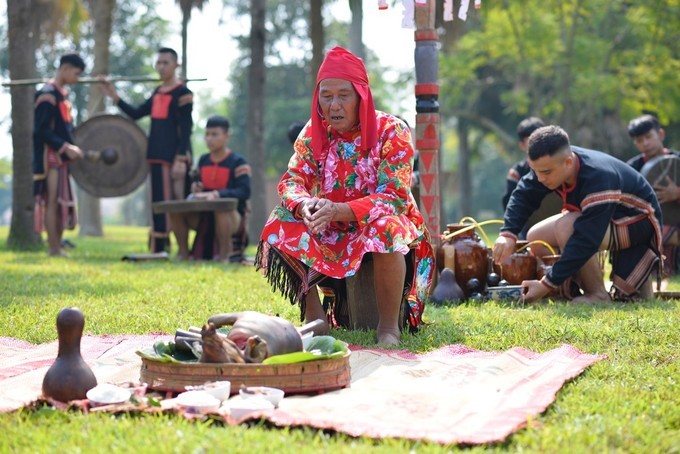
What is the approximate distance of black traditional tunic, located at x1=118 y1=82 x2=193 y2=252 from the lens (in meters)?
11.3

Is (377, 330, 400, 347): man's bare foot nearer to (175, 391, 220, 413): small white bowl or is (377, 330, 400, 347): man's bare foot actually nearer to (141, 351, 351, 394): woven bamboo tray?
(141, 351, 351, 394): woven bamboo tray

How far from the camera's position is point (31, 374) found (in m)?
4.09

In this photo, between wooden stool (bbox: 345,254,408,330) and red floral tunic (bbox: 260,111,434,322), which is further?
wooden stool (bbox: 345,254,408,330)

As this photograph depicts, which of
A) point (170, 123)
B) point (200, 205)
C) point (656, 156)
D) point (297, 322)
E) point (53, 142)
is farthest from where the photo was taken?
point (170, 123)

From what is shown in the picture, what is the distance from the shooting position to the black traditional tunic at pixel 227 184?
35.4 ft

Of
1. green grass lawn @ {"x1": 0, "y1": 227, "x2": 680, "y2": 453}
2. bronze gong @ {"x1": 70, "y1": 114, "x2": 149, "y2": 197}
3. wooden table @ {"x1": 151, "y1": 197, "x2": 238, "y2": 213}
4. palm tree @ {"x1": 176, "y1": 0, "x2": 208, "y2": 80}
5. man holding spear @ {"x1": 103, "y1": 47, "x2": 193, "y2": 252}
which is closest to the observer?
green grass lawn @ {"x1": 0, "y1": 227, "x2": 680, "y2": 453}

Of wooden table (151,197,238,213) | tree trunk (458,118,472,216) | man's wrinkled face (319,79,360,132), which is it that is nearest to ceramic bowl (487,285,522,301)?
man's wrinkled face (319,79,360,132)

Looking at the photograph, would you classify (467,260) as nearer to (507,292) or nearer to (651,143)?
(507,292)

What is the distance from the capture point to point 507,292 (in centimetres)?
678

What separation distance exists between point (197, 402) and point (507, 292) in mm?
3812

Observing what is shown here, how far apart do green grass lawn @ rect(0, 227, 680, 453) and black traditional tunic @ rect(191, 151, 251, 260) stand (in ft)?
3.60

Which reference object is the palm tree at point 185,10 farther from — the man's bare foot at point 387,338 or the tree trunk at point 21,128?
the man's bare foot at point 387,338

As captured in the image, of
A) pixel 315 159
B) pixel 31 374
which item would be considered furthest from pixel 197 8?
pixel 31 374

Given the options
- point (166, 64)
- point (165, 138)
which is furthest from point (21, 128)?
point (166, 64)
